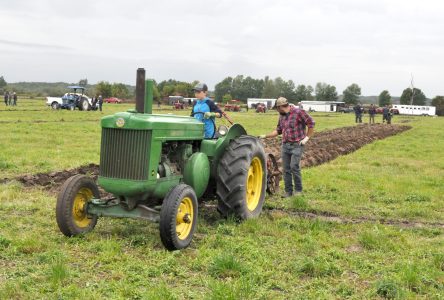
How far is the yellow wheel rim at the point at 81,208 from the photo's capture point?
241 inches

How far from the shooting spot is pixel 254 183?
7965 mm

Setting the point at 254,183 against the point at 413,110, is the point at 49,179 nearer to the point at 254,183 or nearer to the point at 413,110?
the point at 254,183

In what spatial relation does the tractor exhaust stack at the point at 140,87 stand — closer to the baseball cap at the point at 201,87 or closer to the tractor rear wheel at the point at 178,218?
the tractor rear wheel at the point at 178,218

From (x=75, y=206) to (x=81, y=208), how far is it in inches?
3.2

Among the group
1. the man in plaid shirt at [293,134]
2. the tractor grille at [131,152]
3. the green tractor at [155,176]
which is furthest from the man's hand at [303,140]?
the tractor grille at [131,152]

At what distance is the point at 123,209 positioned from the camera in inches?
239

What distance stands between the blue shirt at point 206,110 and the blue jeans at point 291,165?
2.23 m

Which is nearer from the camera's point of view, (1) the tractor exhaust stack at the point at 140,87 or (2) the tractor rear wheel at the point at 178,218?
(2) the tractor rear wheel at the point at 178,218

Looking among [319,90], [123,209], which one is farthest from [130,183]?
[319,90]

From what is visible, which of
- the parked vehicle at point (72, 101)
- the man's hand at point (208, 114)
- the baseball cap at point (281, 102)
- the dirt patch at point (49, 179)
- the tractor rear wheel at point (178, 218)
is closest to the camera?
the tractor rear wheel at point (178, 218)

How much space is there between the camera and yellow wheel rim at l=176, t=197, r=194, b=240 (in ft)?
19.1

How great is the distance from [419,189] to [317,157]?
15.1ft

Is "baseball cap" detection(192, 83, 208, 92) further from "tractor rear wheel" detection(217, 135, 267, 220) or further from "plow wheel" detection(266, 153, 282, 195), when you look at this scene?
"plow wheel" detection(266, 153, 282, 195)

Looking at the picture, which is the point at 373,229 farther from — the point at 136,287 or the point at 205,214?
the point at 136,287
